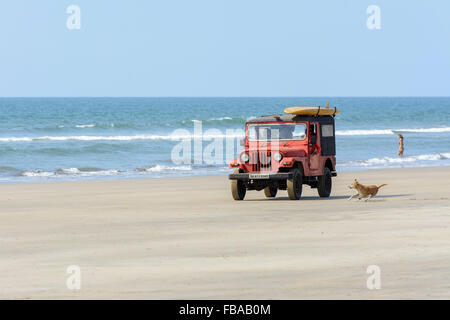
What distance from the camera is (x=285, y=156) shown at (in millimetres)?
18422

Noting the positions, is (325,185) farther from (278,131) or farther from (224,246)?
(224,246)

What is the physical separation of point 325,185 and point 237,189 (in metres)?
2.07

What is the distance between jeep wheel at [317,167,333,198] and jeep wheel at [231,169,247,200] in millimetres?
1689

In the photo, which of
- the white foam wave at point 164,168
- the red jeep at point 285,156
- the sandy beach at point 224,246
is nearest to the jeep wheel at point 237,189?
the red jeep at point 285,156

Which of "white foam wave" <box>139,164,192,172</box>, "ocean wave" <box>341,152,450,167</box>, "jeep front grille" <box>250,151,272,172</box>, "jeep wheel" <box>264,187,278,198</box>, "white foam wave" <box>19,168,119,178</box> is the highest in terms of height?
"ocean wave" <box>341,152,450,167</box>

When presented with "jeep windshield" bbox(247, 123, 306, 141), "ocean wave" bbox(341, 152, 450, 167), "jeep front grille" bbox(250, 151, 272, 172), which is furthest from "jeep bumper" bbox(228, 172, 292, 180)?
"ocean wave" bbox(341, 152, 450, 167)

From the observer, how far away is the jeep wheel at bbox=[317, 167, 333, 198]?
63.2 ft

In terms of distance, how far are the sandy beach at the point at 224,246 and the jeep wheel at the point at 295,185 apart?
0.75 feet

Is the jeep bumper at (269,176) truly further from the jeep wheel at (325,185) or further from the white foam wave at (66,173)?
the white foam wave at (66,173)

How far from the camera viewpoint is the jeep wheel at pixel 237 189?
18625mm

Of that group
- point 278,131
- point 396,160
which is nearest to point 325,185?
point 278,131

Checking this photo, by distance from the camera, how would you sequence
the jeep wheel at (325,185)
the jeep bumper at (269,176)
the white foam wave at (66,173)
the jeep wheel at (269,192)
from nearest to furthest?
the jeep bumper at (269,176), the jeep wheel at (325,185), the jeep wheel at (269,192), the white foam wave at (66,173)

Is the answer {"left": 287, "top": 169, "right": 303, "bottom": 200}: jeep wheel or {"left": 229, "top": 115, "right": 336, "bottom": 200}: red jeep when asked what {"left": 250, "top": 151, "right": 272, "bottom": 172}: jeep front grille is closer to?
{"left": 229, "top": 115, "right": 336, "bottom": 200}: red jeep
